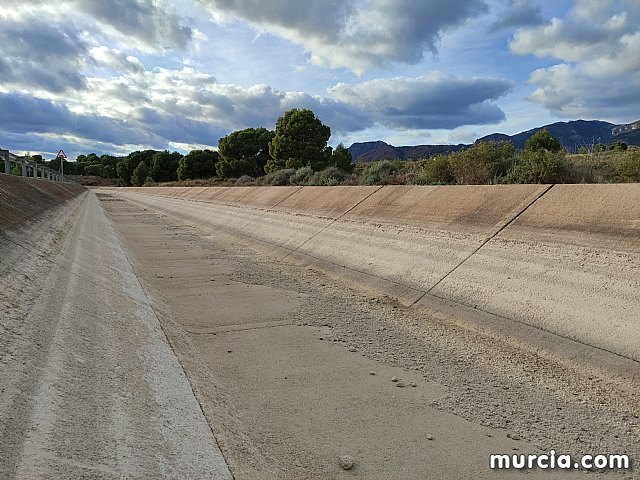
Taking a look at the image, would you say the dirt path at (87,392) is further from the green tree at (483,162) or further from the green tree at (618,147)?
the green tree at (618,147)

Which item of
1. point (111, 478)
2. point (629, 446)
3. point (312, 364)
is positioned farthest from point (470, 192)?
point (111, 478)

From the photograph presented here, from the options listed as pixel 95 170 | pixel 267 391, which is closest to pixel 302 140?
pixel 267 391

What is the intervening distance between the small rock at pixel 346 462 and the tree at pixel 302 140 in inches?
1559

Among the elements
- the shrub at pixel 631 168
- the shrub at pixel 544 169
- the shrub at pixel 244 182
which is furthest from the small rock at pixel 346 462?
the shrub at pixel 244 182

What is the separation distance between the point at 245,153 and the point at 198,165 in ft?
92.5

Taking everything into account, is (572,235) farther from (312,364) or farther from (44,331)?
(44,331)

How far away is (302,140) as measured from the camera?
4338 cm

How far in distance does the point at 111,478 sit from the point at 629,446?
11.5ft

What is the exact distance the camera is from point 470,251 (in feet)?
26.0

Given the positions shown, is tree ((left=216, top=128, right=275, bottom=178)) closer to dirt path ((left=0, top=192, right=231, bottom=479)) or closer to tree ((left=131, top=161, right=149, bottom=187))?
dirt path ((left=0, top=192, right=231, bottom=479))

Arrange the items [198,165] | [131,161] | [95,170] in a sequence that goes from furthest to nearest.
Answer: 1. [95,170]
2. [131,161]
3. [198,165]

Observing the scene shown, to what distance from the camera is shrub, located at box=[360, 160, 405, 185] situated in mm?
18094

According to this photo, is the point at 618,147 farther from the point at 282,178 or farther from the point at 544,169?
the point at 282,178

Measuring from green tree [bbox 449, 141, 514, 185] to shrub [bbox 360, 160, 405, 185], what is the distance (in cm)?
330
